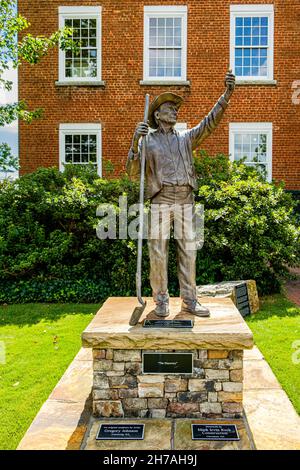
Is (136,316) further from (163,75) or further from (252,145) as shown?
(163,75)

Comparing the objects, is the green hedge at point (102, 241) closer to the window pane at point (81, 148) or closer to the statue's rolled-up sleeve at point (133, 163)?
the window pane at point (81, 148)

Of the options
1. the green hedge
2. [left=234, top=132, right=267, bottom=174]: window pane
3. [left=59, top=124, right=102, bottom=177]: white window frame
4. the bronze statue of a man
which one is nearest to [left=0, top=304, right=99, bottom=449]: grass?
the green hedge

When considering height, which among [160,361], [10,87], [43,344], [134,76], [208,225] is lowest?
[43,344]

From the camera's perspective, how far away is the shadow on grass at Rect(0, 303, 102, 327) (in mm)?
7844

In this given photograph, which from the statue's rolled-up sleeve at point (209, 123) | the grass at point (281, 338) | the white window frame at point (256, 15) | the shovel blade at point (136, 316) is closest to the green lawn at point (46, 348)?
the grass at point (281, 338)

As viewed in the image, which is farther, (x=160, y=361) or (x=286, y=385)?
(x=286, y=385)

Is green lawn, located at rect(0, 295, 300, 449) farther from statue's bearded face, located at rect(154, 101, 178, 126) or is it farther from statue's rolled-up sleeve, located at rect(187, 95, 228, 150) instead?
statue's bearded face, located at rect(154, 101, 178, 126)

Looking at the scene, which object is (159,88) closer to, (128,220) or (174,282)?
(128,220)

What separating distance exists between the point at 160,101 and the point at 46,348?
12.7 feet

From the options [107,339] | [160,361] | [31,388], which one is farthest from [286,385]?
[31,388]

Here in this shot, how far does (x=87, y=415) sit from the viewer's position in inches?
160

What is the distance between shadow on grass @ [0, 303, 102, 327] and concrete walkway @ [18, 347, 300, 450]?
2940mm

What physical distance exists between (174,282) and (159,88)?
741cm
